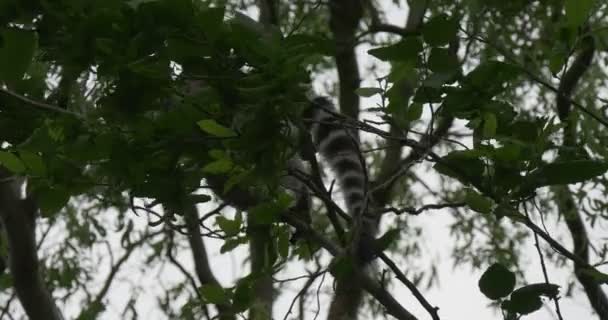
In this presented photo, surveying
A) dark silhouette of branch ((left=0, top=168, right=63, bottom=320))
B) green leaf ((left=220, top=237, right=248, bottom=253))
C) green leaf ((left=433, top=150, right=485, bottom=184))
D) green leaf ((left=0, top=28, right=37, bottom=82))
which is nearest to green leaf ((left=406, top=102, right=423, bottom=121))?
green leaf ((left=433, top=150, right=485, bottom=184))

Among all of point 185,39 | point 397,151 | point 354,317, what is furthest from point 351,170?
point 185,39

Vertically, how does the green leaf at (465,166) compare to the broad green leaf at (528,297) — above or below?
above

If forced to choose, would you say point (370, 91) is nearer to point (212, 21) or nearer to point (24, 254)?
point (212, 21)

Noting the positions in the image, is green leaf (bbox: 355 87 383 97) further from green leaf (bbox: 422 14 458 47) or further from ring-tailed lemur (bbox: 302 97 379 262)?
ring-tailed lemur (bbox: 302 97 379 262)

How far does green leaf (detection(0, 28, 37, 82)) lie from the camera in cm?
171

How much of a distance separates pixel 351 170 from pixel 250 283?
6.48 ft

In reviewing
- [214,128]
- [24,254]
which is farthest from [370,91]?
[24,254]

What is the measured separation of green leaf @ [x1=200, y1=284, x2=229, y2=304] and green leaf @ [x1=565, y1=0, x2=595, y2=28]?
1055mm

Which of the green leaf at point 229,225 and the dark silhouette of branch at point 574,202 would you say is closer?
the green leaf at point 229,225

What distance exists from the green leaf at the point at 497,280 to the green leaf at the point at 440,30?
52cm

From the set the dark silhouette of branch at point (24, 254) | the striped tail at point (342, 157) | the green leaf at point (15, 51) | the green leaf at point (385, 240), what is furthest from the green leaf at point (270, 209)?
the dark silhouette of branch at point (24, 254)

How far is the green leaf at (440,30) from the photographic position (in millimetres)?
1690

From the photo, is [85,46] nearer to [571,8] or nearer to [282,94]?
[282,94]

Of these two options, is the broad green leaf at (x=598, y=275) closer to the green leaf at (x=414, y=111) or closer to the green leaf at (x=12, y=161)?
the green leaf at (x=414, y=111)
